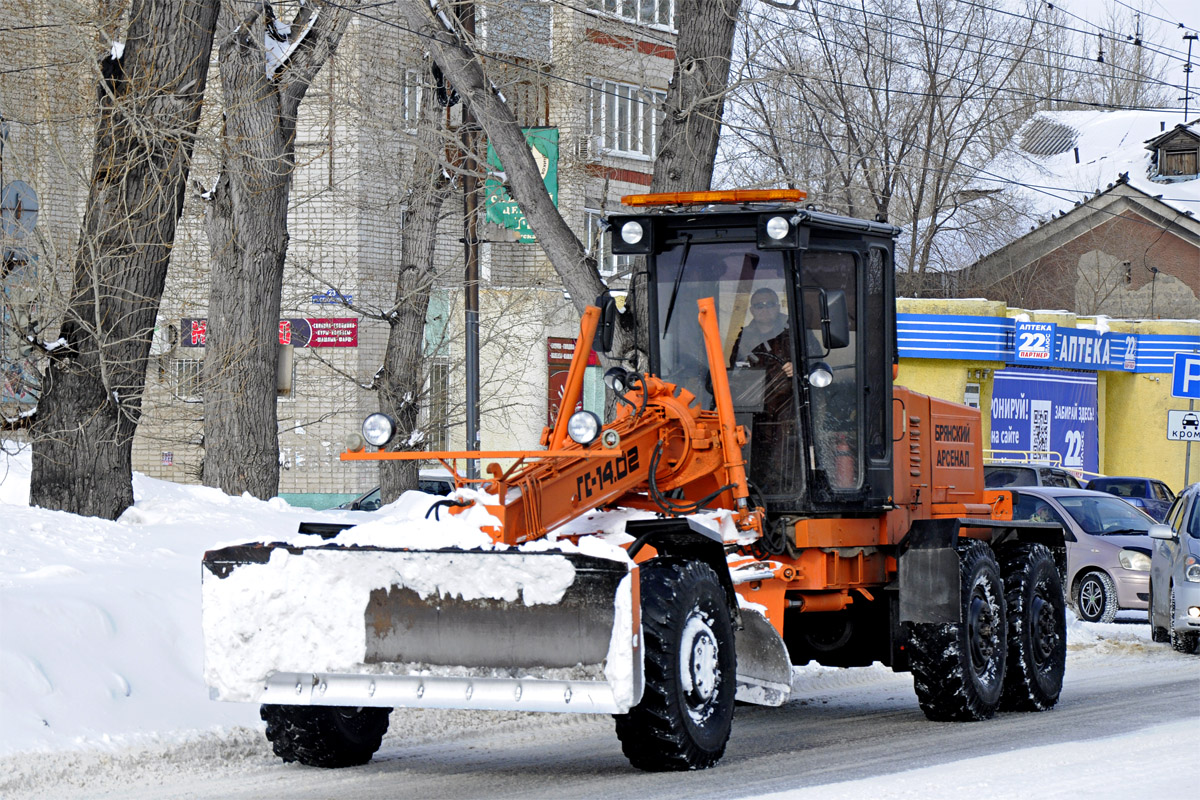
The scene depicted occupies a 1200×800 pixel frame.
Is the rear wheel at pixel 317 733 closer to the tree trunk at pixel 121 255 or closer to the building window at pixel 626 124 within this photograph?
the tree trunk at pixel 121 255

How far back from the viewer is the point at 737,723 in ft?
35.1

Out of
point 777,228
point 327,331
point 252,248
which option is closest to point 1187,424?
point 252,248

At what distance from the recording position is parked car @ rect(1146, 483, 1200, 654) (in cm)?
1493

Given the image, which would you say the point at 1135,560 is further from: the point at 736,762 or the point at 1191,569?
the point at 736,762

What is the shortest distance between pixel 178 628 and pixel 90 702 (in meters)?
1.40

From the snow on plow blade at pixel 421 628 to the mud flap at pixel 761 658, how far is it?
1.50 meters

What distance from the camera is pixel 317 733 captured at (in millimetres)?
8406

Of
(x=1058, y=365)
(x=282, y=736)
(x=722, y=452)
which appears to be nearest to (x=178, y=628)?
(x=282, y=736)

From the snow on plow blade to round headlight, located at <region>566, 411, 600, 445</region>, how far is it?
25.7 inches

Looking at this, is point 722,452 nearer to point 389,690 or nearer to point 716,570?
point 716,570

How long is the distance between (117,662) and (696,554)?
3486 millimetres

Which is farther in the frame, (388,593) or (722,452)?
(722,452)

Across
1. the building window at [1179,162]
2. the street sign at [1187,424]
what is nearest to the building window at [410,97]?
the street sign at [1187,424]

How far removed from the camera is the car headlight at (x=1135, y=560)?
18.9 meters
